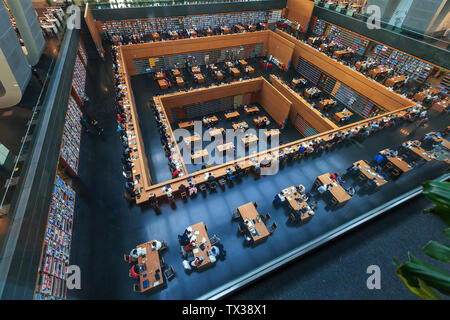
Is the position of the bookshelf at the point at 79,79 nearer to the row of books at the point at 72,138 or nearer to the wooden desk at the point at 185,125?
the row of books at the point at 72,138

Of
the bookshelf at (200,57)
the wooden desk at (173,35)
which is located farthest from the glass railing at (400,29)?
the wooden desk at (173,35)

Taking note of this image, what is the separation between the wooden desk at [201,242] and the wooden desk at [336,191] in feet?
17.5

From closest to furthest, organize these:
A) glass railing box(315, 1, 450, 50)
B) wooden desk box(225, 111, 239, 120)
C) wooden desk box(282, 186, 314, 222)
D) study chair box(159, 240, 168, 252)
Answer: study chair box(159, 240, 168, 252) < wooden desk box(282, 186, 314, 222) < glass railing box(315, 1, 450, 50) < wooden desk box(225, 111, 239, 120)

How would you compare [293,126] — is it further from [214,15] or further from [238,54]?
[214,15]

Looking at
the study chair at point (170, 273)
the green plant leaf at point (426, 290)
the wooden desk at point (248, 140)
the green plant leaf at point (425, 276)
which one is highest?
the wooden desk at point (248, 140)

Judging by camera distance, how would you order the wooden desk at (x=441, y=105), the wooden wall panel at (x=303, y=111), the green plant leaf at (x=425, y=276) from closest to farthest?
the green plant leaf at (x=425, y=276)
the wooden desk at (x=441, y=105)
the wooden wall panel at (x=303, y=111)

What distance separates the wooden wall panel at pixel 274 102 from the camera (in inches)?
604

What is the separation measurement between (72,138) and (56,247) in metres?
4.82

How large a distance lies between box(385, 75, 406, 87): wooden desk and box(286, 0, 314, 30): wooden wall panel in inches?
395

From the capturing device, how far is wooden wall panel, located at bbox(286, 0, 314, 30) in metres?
19.2

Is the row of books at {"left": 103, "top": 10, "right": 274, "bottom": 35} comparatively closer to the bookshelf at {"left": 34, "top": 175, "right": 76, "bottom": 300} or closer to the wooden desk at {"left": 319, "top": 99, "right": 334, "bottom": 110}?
the wooden desk at {"left": 319, "top": 99, "right": 334, "bottom": 110}

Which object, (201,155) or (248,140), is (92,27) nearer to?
(201,155)

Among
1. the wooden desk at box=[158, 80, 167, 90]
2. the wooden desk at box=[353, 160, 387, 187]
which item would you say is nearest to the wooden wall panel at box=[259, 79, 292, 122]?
the wooden desk at box=[353, 160, 387, 187]

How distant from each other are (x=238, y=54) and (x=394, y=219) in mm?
17693
